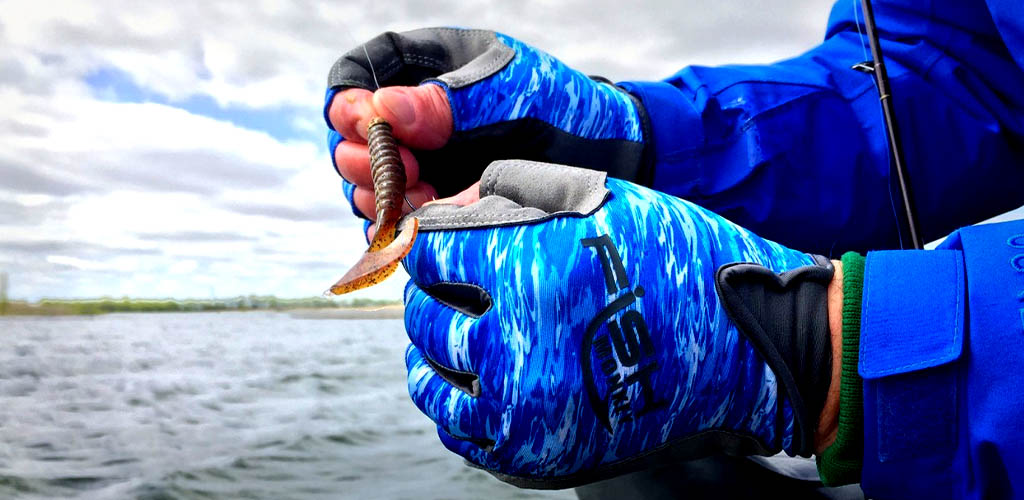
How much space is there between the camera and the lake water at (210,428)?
1.76 meters

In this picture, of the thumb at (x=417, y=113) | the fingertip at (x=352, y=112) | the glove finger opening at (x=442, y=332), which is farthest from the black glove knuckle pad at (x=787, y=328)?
the fingertip at (x=352, y=112)

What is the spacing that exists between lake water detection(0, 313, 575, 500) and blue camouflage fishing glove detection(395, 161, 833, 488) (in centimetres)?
84

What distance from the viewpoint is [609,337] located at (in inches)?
34.5

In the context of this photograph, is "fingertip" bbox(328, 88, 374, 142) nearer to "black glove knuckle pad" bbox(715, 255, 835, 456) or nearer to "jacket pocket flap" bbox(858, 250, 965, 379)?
"black glove knuckle pad" bbox(715, 255, 835, 456)

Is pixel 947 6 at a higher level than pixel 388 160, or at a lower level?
higher

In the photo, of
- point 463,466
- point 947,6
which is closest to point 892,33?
point 947,6

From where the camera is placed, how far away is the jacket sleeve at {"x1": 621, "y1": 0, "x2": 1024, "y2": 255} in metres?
1.98

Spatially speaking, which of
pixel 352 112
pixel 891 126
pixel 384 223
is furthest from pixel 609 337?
pixel 891 126

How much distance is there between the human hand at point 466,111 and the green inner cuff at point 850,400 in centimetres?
101

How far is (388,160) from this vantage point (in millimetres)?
1578

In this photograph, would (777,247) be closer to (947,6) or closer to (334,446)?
(947,6)

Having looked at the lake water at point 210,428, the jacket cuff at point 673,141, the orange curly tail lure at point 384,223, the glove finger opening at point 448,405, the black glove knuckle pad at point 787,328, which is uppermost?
the jacket cuff at point 673,141

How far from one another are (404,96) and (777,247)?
103 cm

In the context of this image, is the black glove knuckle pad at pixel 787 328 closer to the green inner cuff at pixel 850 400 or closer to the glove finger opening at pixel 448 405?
the green inner cuff at pixel 850 400
